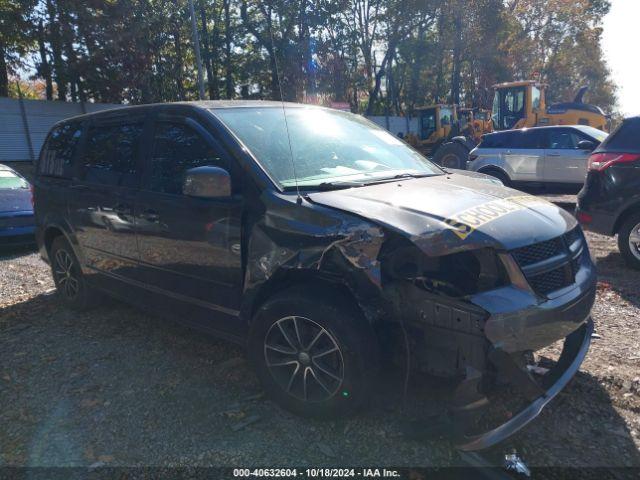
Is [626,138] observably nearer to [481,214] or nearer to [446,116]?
[481,214]

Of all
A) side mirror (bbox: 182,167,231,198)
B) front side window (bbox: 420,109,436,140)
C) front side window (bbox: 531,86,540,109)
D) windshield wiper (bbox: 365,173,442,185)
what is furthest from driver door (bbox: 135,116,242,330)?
front side window (bbox: 420,109,436,140)

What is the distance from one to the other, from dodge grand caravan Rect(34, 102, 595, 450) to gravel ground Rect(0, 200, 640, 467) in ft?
0.74

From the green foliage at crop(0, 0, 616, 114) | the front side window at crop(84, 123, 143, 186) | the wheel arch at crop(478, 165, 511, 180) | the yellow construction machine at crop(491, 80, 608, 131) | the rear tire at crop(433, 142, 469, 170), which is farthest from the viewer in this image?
the green foliage at crop(0, 0, 616, 114)

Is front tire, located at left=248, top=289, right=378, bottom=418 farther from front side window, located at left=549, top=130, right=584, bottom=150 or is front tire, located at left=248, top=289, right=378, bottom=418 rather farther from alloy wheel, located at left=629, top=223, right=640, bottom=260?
front side window, located at left=549, top=130, right=584, bottom=150

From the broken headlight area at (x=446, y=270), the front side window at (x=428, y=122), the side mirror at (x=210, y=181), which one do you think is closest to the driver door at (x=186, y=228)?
the side mirror at (x=210, y=181)

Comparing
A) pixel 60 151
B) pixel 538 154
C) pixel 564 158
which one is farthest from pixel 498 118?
pixel 60 151

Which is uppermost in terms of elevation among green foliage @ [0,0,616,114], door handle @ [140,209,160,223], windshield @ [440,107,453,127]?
green foliage @ [0,0,616,114]

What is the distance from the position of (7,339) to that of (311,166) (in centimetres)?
331

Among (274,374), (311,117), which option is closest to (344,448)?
(274,374)

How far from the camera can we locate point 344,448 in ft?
8.73

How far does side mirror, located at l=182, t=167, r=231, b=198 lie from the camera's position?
9.62 feet

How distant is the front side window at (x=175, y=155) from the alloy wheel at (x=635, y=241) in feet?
15.9

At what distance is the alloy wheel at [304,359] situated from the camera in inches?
109

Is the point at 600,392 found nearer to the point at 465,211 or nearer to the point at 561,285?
the point at 561,285
